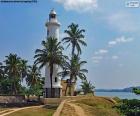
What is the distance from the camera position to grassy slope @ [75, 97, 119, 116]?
3689 centimetres

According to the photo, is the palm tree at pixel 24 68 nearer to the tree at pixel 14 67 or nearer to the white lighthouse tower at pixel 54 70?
the tree at pixel 14 67

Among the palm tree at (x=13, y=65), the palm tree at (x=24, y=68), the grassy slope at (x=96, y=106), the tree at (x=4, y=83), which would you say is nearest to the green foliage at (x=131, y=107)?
the grassy slope at (x=96, y=106)

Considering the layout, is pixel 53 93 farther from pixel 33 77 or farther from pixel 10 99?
pixel 33 77

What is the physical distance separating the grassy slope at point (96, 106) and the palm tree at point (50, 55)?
1299cm

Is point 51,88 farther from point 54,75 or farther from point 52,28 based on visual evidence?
point 52,28

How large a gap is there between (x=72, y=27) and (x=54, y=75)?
33.8 ft

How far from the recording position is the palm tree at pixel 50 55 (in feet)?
218

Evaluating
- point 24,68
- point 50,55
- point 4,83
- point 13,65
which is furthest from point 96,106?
point 4,83

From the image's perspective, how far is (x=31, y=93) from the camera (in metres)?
93.9

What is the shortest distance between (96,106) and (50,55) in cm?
1956

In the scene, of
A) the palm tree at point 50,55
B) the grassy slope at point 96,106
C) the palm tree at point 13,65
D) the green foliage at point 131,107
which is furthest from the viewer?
the palm tree at point 13,65

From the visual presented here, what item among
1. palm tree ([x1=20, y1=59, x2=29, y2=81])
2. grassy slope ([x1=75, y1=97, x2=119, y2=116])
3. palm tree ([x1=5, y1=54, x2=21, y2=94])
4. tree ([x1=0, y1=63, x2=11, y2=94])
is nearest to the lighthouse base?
grassy slope ([x1=75, y1=97, x2=119, y2=116])

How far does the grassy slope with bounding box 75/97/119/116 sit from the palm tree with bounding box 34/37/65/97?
511 inches

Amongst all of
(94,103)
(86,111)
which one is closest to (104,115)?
(86,111)
